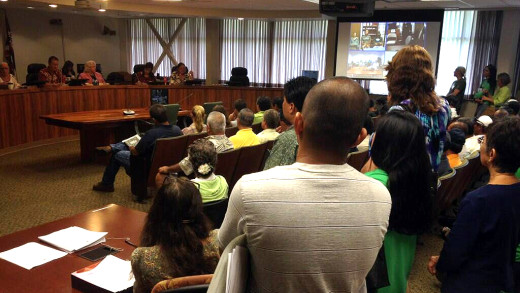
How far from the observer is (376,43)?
30.4 feet

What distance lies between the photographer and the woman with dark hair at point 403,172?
60.4 inches

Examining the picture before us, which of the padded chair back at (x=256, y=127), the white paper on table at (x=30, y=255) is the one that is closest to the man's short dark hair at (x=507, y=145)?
the white paper on table at (x=30, y=255)

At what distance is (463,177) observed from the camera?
3.70 m

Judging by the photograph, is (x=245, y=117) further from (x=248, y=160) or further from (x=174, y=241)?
(x=174, y=241)

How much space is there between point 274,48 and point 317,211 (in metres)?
11.3

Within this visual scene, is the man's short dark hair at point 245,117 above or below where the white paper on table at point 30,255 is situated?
above

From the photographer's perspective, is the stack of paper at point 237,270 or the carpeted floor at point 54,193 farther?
the carpeted floor at point 54,193

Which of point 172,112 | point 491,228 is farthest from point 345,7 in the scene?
point 491,228

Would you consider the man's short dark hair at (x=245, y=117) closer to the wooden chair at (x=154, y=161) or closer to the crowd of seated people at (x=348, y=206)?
the wooden chair at (x=154, y=161)

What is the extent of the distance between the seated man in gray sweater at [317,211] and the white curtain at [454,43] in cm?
945

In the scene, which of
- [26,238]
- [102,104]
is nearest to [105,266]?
[26,238]

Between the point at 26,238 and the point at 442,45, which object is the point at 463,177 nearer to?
the point at 26,238

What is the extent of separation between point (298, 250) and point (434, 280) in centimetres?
271

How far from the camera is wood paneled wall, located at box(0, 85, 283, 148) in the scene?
662cm
